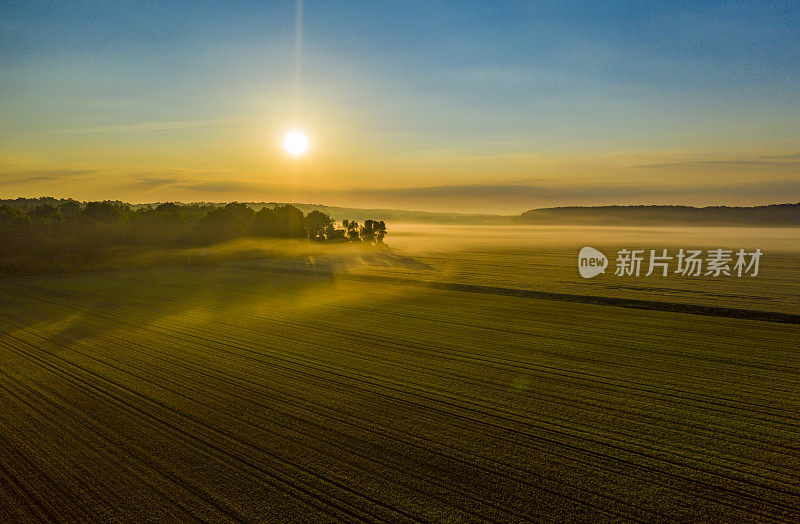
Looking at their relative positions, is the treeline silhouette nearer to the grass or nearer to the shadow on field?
the shadow on field

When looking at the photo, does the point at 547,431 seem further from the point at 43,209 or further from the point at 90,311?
the point at 43,209

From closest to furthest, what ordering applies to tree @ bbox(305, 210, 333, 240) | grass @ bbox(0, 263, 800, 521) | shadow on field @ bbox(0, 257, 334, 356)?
grass @ bbox(0, 263, 800, 521) < shadow on field @ bbox(0, 257, 334, 356) < tree @ bbox(305, 210, 333, 240)

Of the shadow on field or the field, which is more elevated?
the field

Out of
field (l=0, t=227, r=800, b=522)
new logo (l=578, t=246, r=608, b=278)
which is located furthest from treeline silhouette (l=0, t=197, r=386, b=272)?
new logo (l=578, t=246, r=608, b=278)

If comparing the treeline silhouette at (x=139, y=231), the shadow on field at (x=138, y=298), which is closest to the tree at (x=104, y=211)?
the treeline silhouette at (x=139, y=231)

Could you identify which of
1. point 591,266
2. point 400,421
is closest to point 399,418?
point 400,421

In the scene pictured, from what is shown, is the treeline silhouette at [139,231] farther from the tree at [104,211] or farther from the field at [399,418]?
the field at [399,418]

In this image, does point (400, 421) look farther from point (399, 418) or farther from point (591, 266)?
point (591, 266)
